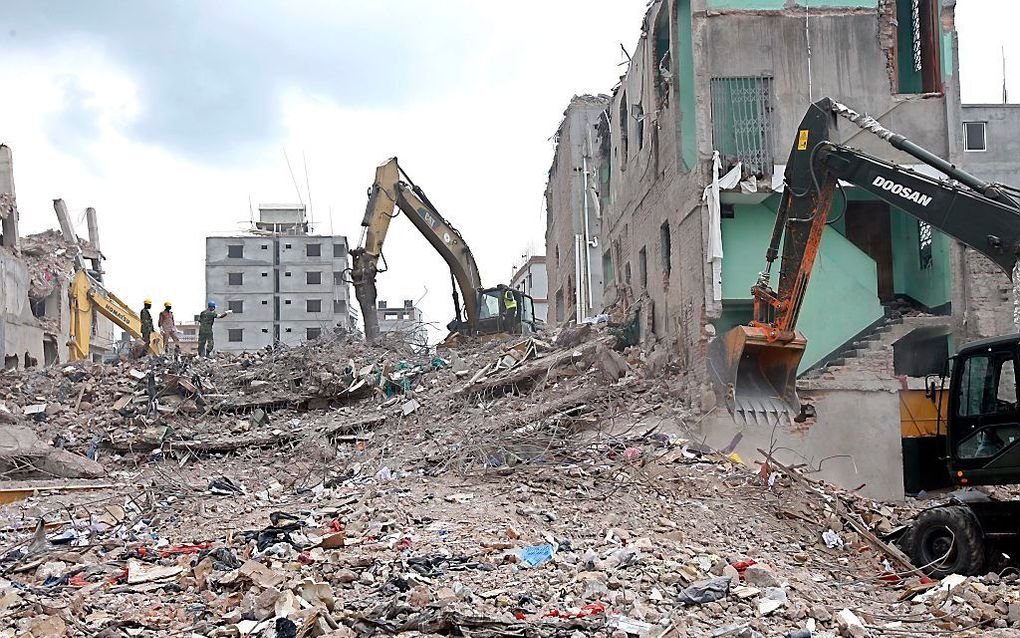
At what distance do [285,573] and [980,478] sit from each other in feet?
19.9

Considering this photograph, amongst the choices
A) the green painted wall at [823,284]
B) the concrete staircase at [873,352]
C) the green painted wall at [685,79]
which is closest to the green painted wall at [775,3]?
the green painted wall at [685,79]

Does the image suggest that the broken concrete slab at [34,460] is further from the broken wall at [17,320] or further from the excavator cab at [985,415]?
the broken wall at [17,320]

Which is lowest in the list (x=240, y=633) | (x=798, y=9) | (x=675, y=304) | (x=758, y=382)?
(x=240, y=633)

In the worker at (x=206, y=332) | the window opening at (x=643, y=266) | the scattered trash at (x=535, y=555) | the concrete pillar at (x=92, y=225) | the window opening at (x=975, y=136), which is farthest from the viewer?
the concrete pillar at (x=92, y=225)

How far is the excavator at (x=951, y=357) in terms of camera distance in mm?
8727

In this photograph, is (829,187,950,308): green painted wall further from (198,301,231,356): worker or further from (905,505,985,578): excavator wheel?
(198,301,231,356): worker

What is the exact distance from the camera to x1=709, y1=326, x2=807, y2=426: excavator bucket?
40.4ft

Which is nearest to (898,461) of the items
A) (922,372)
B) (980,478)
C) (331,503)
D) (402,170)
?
(922,372)

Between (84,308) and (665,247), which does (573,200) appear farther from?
(84,308)

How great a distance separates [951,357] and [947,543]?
1.72 m

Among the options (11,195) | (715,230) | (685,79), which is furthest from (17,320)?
(715,230)

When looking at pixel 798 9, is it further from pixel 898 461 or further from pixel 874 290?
pixel 898 461

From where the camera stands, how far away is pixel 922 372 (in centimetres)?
1459

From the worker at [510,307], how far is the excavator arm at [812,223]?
8871mm
